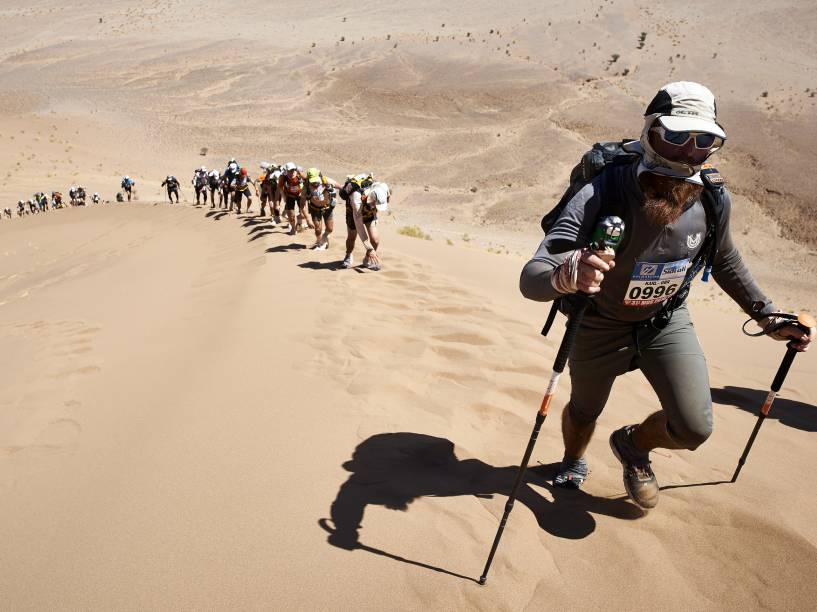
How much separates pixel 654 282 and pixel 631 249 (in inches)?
8.7

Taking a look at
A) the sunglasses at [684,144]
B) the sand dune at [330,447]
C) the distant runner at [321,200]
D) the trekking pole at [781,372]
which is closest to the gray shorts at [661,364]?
the trekking pole at [781,372]

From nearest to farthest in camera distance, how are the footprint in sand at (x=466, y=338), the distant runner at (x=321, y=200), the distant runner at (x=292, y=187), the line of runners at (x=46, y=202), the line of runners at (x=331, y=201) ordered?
the footprint in sand at (x=466, y=338) → the line of runners at (x=331, y=201) → the distant runner at (x=321, y=200) → the distant runner at (x=292, y=187) → the line of runners at (x=46, y=202)

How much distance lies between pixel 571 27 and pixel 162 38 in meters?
45.0

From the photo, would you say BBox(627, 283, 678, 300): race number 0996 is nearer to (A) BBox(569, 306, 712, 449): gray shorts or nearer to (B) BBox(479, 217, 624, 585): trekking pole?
(A) BBox(569, 306, 712, 449): gray shorts

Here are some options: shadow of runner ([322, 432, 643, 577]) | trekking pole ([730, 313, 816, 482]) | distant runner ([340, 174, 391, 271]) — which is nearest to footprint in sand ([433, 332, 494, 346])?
shadow of runner ([322, 432, 643, 577])

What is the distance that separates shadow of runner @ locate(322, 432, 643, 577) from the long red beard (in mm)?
1597

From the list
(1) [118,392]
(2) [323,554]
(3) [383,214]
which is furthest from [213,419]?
(3) [383,214]

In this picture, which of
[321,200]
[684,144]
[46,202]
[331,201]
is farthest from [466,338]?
[46,202]

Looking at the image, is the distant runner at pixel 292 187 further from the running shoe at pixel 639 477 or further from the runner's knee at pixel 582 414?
the running shoe at pixel 639 477

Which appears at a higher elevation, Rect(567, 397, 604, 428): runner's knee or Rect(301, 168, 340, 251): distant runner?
Rect(567, 397, 604, 428): runner's knee

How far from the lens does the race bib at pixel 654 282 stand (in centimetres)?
281

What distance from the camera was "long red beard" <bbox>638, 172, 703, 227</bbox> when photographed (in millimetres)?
2705

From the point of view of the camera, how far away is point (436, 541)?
2.87 m

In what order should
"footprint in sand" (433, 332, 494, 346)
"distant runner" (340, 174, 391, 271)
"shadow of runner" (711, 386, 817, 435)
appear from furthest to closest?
"distant runner" (340, 174, 391, 271) → "footprint in sand" (433, 332, 494, 346) → "shadow of runner" (711, 386, 817, 435)
